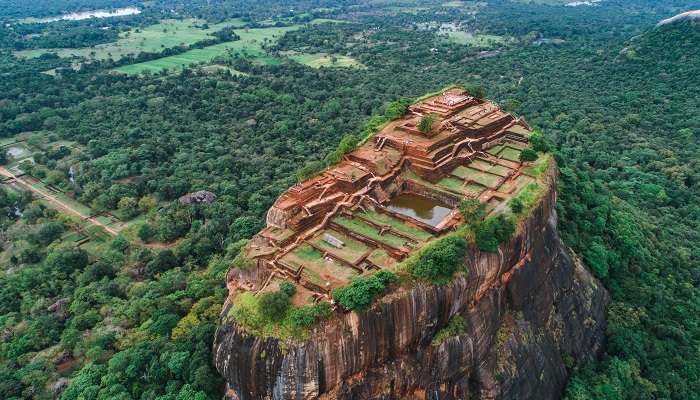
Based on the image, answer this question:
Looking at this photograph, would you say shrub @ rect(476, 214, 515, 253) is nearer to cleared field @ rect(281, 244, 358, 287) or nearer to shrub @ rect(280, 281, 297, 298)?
cleared field @ rect(281, 244, 358, 287)

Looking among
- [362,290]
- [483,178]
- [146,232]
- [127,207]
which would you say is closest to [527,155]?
[483,178]

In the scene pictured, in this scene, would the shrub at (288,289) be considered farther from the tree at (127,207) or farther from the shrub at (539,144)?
the tree at (127,207)

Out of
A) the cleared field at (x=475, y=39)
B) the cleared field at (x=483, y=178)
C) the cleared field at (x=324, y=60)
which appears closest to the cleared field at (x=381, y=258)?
the cleared field at (x=483, y=178)

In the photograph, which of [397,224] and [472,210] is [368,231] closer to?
[397,224]

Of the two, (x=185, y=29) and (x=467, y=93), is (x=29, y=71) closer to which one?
(x=185, y=29)

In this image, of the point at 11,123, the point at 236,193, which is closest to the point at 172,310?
the point at 236,193
